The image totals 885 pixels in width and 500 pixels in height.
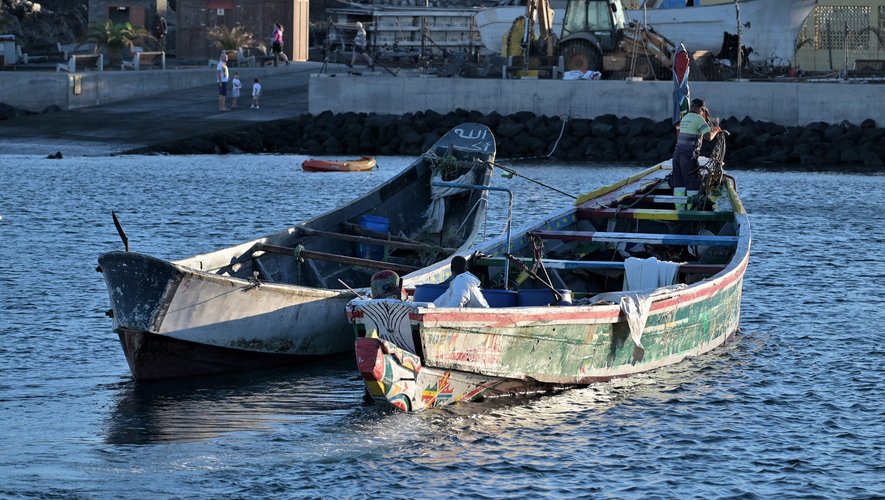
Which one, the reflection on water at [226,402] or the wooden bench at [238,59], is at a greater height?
the wooden bench at [238,59]

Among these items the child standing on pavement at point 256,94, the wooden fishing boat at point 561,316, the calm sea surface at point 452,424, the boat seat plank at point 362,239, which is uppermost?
the child standing on pavement at point 256,94

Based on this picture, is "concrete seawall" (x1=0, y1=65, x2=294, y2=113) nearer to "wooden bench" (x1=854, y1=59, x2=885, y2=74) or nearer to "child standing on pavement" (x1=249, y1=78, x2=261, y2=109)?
"child standing on pavement" (x1=249, y1=78, x2=261, y2=109)

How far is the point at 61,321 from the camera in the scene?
19859 mm

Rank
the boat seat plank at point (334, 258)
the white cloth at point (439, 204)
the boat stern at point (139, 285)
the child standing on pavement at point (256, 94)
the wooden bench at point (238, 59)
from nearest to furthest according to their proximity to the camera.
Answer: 1. the boat stern at point (139, 285)
2. the boat seat plank at point (334, 258)
3. the white cloth at point (439, 204)
4. the child standing on pavement at point (256, 94)
5. the wooden bench at point (238, 59)

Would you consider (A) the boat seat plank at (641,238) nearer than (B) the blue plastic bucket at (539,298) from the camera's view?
No

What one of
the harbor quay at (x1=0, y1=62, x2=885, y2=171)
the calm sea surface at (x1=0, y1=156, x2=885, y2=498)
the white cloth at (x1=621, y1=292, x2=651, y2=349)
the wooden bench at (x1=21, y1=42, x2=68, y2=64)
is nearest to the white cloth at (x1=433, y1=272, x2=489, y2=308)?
the calm sea surface at (x1=0, y1=156, x2=885, y2=498)

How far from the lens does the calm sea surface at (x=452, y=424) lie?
13.1 meters

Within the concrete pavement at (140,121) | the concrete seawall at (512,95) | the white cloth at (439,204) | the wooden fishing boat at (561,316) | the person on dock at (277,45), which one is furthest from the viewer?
the person on dock at (277,45)

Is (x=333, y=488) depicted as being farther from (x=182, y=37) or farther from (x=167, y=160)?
(x=182, y=37)

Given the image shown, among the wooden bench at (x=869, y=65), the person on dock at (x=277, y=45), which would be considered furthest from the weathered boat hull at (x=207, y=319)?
the wooden bench at (x=869, y=65)

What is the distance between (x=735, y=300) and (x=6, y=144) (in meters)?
31.9

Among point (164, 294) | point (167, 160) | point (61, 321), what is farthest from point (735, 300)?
point (167, 160)

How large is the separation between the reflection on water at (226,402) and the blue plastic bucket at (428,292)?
4.59 ft

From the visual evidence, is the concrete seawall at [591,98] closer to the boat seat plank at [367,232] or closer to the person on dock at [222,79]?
the person on dock at [222,79]
